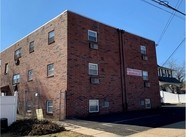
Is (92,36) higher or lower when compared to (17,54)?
higher

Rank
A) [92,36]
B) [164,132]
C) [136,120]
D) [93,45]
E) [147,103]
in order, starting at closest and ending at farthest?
1. [164,132]
2. [136,120]
3. [93,45]
4. [92,36]
5. [147,103]

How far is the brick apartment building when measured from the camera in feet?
55.3

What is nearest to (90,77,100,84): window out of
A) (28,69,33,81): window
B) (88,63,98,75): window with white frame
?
(88,63,98,75): window with white frame

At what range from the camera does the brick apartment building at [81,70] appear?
16.8 metres

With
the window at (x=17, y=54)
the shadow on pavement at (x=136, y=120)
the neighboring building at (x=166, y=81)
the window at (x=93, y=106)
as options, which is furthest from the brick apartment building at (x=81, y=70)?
the neighboring building at (x=166, y=81)

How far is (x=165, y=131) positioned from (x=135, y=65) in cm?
1201

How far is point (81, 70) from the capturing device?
56.8 ft

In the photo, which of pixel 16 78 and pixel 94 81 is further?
pixel 16 78

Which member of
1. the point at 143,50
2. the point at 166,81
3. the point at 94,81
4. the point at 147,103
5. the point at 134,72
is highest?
the point at 143,50

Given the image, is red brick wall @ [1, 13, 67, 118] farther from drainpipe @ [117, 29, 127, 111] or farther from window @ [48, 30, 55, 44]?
drainpipe @ [117, 29, 127, 111]

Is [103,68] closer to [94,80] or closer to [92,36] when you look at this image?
[94,80]

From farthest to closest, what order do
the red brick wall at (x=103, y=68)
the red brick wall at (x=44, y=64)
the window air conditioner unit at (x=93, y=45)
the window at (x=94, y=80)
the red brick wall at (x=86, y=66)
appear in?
1. the window air conditioner unit at (x=93, y=45)
2. the window at (x=94, y=80)
3. the red brick wall at (x=44, y=64)
4. the red brick wall at (x=103, y=68)
5. the red brick wall at (x=86, y=66)

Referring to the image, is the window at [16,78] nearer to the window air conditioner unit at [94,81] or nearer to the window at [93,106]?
the window air conditioner unit at [94,81]

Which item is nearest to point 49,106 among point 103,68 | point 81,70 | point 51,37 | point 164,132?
point 81,70
